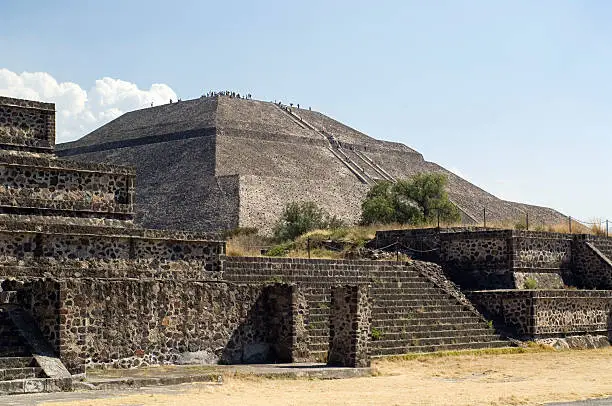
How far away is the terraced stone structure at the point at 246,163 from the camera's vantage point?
203 ft

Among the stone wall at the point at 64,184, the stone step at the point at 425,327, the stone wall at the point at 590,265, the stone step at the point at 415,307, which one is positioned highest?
the stone wall at the point at 64,184

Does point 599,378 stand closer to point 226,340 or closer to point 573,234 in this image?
point 226,340

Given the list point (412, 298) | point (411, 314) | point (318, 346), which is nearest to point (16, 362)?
point (318, 346)

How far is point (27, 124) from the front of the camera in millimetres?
22953

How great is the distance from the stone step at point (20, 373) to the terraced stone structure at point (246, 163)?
39223mm

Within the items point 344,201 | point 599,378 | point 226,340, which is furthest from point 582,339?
point 344,201

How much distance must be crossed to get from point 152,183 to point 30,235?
49.6 metres

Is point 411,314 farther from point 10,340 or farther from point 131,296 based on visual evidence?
point 10,340

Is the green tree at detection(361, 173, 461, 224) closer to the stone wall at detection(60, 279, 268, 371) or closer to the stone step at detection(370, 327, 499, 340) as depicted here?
the stone step at detection(370, 327, 499, 340)

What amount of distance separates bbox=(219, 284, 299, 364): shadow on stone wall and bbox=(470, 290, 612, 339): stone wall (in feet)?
29.3

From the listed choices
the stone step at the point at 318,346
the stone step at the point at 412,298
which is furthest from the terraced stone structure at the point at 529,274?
the stone step at the point at 318,346

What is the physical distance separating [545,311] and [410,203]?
67.3ft

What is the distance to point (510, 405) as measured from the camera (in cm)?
1498

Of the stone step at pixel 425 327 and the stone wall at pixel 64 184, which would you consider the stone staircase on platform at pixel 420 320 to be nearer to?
the stone step at pixel 425 327
